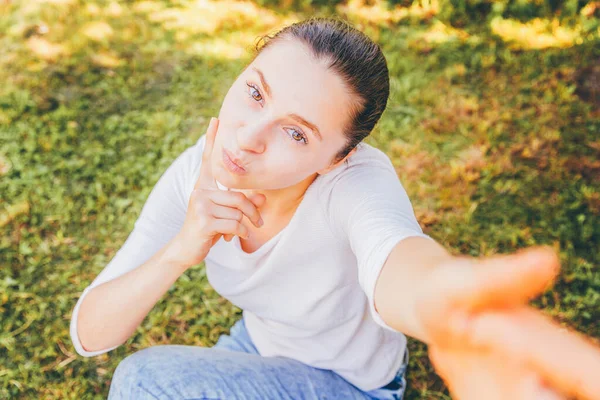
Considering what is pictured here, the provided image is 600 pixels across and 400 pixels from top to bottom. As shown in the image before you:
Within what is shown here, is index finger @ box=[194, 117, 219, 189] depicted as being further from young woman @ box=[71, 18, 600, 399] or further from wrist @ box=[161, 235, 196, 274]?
wrist @ box=[161, 235, 196, 274]

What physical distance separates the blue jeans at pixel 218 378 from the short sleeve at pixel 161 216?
0.76 ft

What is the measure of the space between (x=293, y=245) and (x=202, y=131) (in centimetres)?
270

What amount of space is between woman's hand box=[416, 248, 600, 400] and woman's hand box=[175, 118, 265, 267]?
2.97 ft

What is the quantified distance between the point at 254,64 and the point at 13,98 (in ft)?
11.8

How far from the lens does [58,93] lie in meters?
4.52

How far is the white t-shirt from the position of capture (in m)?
1.70

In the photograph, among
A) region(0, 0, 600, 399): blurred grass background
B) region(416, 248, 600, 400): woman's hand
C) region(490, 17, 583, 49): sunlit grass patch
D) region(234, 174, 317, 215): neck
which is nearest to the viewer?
region(416, 248, 600, 400): woman's hand

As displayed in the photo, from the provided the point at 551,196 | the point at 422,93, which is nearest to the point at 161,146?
the point at 422,93

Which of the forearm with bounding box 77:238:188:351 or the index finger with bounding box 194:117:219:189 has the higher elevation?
the index finger with bounding box 194:117:219:189

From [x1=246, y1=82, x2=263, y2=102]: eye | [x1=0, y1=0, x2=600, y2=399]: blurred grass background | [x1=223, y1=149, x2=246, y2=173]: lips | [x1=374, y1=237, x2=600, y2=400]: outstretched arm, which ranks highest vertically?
[x1=374, y1=237, x2=600, y2=400]: outstretched arm

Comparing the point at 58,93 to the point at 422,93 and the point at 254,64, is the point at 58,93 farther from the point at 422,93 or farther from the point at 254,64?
the point at 254,64

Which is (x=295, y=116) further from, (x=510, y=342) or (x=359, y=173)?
(x=510, y=342)

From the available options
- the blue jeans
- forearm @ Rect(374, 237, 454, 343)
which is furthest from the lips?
the blue jeans

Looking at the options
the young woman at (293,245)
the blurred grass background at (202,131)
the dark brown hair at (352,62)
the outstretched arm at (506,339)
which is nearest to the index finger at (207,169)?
the young woman at (293,245)
